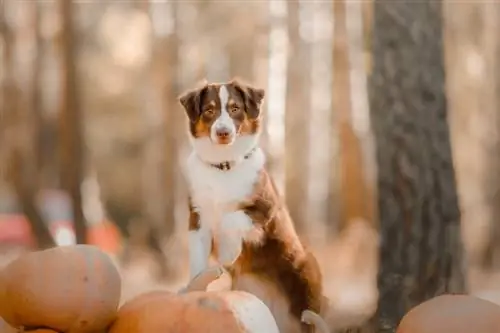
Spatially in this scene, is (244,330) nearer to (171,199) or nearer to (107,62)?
(171,199)

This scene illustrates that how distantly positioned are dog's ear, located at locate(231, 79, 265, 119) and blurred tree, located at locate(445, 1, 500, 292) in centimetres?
42

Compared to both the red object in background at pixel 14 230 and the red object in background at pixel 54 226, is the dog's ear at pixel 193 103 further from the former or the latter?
the red object in background at pixel 14 230

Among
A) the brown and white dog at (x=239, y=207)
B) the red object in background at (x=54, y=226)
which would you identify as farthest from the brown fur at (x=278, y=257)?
the red object in background at (x=54, y=226)

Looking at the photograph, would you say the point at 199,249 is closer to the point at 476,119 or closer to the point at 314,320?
the point at 314,320

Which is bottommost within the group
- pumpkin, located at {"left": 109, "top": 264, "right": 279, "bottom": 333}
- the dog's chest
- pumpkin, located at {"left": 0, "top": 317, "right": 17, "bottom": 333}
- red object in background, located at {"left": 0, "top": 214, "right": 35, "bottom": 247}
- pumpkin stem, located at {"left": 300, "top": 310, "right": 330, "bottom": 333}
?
pumpkin stem, located at {"left": 300, "top": 310, "right": 330, "bottom": 333}

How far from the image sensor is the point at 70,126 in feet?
4.95

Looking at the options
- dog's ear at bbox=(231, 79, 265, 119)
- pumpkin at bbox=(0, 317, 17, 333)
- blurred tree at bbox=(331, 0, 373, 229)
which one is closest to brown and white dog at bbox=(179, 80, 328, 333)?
dog's ear at bbox=(231, 79, 265, 119)

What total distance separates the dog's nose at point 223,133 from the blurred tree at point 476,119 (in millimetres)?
506

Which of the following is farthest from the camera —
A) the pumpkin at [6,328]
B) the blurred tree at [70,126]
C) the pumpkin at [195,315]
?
the blurred tree at [70,126]

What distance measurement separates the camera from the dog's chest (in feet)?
4.63

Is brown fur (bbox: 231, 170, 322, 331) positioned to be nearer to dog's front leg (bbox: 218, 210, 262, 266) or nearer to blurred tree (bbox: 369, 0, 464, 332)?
dog's front leg (bbox: 218, 210, 262, 266)

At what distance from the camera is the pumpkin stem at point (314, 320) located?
128 cm

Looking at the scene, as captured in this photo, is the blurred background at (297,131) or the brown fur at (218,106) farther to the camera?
the blurred background at (297,131)

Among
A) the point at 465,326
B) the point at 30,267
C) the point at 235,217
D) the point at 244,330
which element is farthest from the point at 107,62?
the point at 465,326
